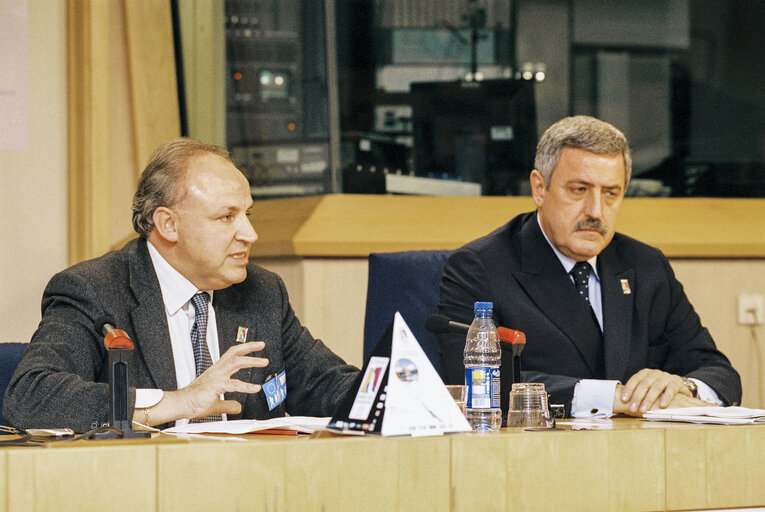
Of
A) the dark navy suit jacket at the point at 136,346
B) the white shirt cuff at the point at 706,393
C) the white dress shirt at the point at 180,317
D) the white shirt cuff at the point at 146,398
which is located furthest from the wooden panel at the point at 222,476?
the white shirt cuff at the point at 706,393

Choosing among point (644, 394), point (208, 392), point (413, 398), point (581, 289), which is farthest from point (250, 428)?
point (581, 289)

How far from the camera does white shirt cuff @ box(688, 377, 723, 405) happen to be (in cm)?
240

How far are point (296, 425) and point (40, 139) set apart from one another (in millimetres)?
2088

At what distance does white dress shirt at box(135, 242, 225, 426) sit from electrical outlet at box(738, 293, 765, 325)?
2097 mm

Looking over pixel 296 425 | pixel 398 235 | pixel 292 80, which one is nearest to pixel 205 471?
pixel 296 425

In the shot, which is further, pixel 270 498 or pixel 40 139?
pixel 40 139

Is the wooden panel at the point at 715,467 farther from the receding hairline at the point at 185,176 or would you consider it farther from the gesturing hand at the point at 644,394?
the receding hairline at the point at 185,176

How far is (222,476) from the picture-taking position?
1.31 meters

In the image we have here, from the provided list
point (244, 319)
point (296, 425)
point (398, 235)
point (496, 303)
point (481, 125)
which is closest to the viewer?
point (296, 425)

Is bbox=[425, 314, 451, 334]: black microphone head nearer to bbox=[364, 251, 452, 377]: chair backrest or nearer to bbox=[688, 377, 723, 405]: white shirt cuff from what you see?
bbox=[364, 251, 452, 377]: chair backrest

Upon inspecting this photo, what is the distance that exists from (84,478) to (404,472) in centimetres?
45

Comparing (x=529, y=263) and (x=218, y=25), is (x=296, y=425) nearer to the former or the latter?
(x=529, y=263)

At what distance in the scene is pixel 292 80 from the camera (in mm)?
3383

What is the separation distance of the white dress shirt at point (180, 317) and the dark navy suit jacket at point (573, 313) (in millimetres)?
597
